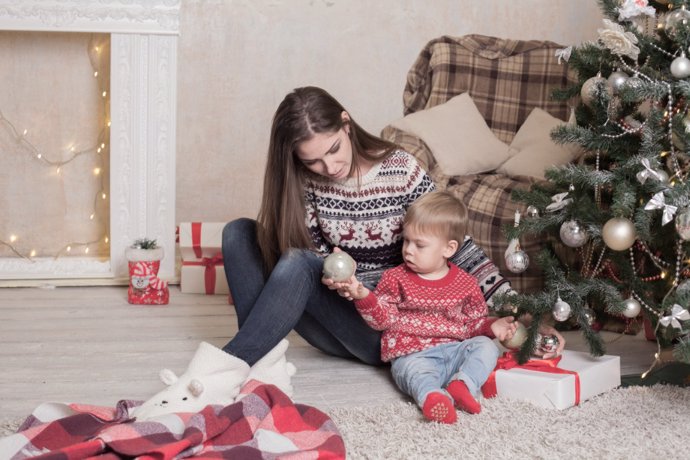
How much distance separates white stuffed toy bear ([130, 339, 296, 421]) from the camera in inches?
74.9

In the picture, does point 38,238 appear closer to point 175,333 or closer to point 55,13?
point 55,13

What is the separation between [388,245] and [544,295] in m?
0.42

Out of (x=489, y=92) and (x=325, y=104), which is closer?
(x=325, y=104)

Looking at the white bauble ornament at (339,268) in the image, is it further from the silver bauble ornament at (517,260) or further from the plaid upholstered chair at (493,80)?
the plaid upholstered chair at (493,80)

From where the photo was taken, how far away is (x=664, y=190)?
1.96 meters

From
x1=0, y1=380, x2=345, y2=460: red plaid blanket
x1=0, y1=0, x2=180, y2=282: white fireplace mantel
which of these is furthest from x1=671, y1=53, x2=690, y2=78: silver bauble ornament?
x1=0, y1=0, x2=180, y2=282: white fireplace mantel

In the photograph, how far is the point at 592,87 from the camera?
6.98ft

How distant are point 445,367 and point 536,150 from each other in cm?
147

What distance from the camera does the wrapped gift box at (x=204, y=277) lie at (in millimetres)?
3521

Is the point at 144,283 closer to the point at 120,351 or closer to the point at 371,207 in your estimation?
the point at 120,351

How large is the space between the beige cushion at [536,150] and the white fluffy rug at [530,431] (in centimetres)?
134

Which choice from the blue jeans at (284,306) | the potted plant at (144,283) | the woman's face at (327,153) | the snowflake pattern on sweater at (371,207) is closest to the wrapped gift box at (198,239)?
the potted plant at (144,283)

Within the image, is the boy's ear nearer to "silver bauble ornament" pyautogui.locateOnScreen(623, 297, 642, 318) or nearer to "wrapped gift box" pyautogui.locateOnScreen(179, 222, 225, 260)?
"silver bauble ornament" pyautogui.locateOnScreen(623, 297, 642, 318)

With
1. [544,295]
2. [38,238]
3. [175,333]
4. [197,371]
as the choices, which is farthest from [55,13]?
[544,295]
